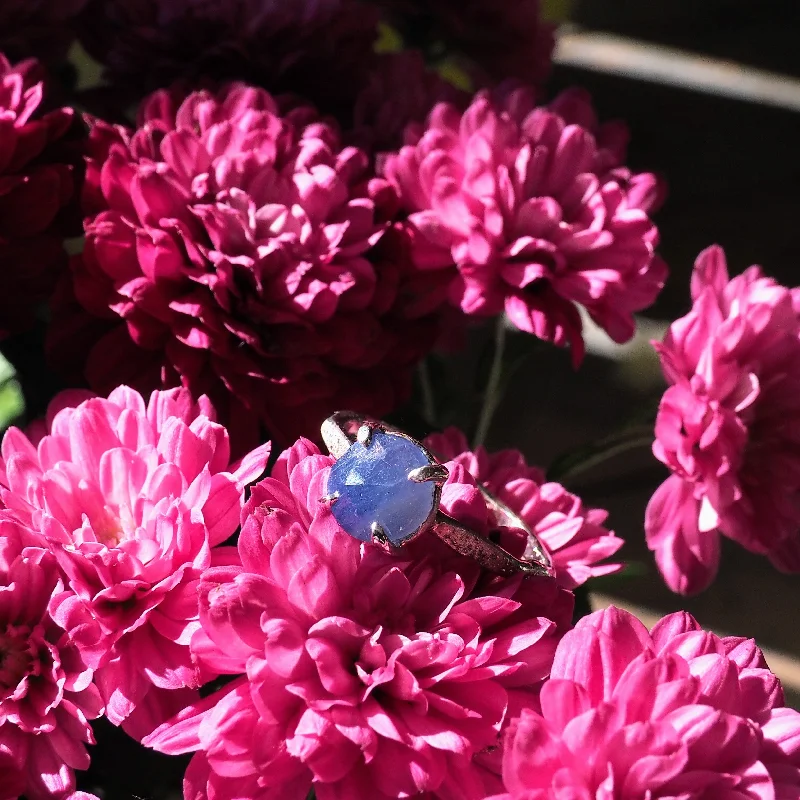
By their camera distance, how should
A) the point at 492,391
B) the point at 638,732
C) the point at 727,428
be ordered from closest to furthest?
the point at 638,732 → the point at 727,428 → the point at 492,391

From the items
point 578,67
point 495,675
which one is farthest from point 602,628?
point 578,67

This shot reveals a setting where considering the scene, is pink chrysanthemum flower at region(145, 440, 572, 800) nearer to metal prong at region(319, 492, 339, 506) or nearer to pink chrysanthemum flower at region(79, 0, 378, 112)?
metal prong at region(319, 492, 339, 506)

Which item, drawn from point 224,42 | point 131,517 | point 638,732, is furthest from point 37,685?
point 224,42

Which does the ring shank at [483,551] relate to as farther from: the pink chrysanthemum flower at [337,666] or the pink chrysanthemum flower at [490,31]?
the pink chrysanthemum flower at [490,31]

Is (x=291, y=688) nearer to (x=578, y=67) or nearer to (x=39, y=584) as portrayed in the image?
(x=39, y=584)

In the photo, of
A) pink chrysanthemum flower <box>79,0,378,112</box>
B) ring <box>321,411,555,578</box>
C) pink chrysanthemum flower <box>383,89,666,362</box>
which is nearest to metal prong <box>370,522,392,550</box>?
ring <box>321,411,555,578</box>

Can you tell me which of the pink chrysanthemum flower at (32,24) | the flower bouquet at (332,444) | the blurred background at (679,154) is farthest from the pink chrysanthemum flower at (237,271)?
the blurred background at (679,154)

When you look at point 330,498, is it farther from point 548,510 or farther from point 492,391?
point 492,391
